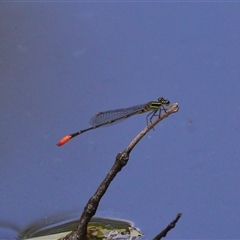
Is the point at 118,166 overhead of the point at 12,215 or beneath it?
beneath

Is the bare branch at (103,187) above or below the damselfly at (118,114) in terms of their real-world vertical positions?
below

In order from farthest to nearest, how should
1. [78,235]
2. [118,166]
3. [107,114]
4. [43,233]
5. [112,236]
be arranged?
[107,114] → [43,233] → [112,236] → [78,235] → [118,166]

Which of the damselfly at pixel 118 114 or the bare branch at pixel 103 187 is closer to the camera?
the bare branch at pixel 103 187

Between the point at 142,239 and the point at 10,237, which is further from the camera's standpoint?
the point at 10,237

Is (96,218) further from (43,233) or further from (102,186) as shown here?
(102,186)

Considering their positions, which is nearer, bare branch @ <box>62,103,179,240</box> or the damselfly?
bare branch @ <box>62,103,179,240</box>

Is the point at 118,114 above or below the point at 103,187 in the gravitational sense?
above

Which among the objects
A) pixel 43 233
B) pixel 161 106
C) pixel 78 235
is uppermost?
pixel 161 106

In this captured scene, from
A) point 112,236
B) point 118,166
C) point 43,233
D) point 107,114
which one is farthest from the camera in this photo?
point 107,114

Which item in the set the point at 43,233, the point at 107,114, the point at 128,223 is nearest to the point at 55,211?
the point at 43,233

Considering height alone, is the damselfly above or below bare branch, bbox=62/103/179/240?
A: above

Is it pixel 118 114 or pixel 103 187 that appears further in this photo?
pixel 118 114
